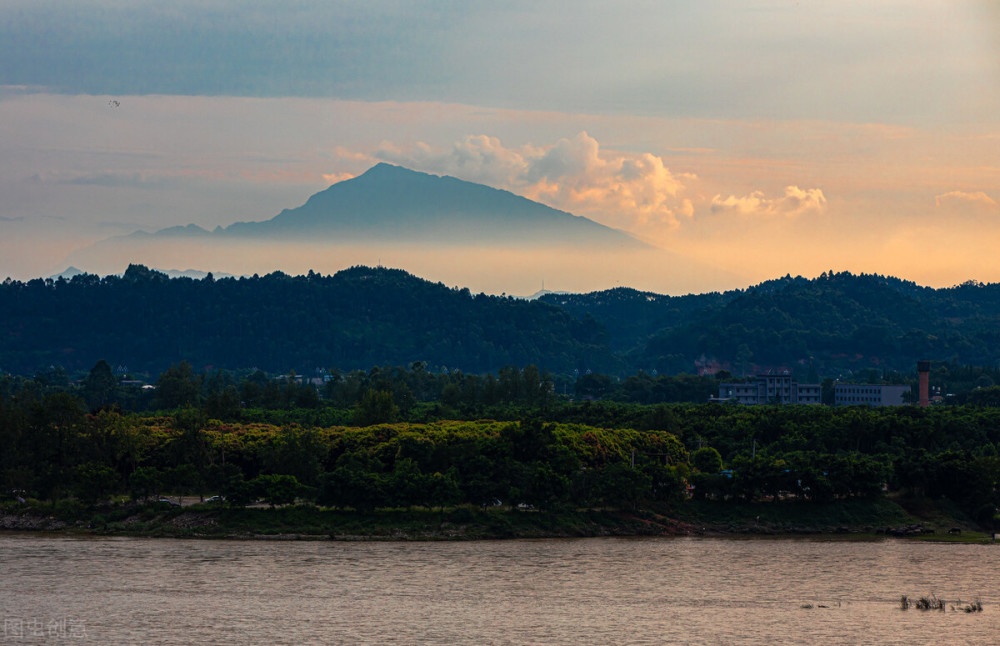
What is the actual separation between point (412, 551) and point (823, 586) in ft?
56.8

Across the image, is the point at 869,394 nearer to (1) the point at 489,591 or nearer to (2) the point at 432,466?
(2) the point at 432,466

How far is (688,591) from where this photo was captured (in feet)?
146

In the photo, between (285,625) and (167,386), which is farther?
(167,386)

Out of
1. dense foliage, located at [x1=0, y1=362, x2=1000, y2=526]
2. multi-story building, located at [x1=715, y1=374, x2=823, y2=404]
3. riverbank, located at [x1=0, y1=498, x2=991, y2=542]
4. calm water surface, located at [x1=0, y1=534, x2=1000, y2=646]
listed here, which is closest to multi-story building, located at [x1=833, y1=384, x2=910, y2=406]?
multi-story building, located at [x1=715, y1=374, x2=823, y2=404]

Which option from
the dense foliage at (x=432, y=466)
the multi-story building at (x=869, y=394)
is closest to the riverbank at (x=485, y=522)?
the dense foliage at (x=432, y=466)

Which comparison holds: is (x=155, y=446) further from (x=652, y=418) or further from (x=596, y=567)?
(x=652, y=418)

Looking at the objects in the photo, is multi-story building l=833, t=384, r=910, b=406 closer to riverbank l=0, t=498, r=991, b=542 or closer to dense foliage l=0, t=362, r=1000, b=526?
dense foliage l=0, t=362, r=1000, b=526

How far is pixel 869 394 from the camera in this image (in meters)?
154

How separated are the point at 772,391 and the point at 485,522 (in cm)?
11587

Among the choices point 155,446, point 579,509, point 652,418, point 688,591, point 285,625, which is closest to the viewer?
point 285,625

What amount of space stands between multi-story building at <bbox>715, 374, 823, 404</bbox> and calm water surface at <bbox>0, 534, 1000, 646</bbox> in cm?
10561

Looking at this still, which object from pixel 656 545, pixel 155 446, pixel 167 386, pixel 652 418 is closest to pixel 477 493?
pixel 656 545

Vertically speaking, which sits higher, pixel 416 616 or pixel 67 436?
pixel 67 436

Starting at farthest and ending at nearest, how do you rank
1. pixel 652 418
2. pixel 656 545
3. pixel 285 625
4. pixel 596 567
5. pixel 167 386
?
pixel 167 386, pixel 652 418, pixel 656 545, pixel 596 567, pixel 285 625
